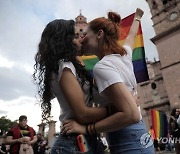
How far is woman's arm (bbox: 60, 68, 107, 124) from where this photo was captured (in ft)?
5.26

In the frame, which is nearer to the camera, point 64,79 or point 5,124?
point 64,79

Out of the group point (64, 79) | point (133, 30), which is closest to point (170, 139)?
point (133, 30)

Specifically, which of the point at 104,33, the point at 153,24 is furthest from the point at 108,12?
the point at 153,24

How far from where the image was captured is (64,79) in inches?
65.4

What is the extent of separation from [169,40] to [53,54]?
2459 cm

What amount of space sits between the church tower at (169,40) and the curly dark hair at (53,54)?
22.5 metres

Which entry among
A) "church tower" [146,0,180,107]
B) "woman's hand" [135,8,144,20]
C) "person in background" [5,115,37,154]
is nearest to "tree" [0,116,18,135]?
"church tower" [146,0,180,107]

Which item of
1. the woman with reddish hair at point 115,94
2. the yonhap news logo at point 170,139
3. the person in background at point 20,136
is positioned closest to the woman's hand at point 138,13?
the woman with reddish hair at point 115,94

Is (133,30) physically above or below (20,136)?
above

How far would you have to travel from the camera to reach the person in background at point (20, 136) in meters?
5.88

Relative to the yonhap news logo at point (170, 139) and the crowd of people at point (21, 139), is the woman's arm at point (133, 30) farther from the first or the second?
the yonhap news logo at point (170, 139)

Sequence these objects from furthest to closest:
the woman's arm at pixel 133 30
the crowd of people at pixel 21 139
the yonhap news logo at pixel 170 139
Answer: the yonhap news logo at pixel 170 139
the crowd of people at pixel 21 139
the woman's arm at pixel 133 30

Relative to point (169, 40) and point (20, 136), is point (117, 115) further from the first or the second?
point (169, 40)

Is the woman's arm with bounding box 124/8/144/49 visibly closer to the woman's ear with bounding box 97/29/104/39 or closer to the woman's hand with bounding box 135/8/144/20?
the woman's hand with bounding box 135/8/144/20
